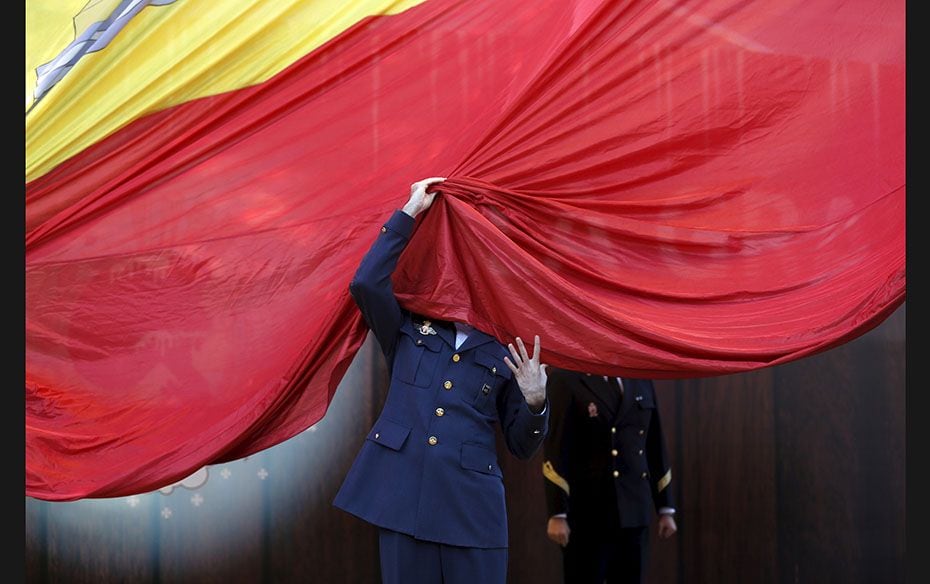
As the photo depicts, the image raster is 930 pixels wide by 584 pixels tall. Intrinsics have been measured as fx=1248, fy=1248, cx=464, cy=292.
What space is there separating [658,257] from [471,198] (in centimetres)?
51

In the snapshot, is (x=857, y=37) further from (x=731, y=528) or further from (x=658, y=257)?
(x=731, y=528)

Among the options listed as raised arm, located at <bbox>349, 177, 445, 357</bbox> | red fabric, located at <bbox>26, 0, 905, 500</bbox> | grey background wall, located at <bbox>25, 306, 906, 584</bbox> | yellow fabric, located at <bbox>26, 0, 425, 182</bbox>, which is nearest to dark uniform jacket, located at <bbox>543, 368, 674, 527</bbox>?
grey background wall, located at <bbox>25, 306, 906, 584</bbox>

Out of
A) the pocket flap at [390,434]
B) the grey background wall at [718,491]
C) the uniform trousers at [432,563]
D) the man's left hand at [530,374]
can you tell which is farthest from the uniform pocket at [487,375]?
the grey background wall at [718,491]

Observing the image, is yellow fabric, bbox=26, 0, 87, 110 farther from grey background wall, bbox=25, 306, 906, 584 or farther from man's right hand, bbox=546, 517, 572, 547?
man's right hand, bbox=546, 517, 572, 547

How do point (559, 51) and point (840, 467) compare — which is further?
point (840, 467)

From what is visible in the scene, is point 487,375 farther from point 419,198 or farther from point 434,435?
point 419,198

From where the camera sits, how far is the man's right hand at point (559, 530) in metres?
4.43

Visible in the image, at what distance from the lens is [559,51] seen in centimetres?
327

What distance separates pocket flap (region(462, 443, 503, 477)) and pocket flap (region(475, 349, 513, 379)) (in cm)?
21

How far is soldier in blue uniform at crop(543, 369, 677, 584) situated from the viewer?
4.47 m

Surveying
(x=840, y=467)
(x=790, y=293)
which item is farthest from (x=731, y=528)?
(x=790, y=293)

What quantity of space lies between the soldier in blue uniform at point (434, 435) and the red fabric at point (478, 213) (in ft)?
0.35

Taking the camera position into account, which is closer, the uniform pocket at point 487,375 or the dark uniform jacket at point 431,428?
the dark uniform jacket at point 431,428

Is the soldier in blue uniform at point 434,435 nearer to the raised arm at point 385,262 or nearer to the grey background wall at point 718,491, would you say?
the raised arm at point 385,262
